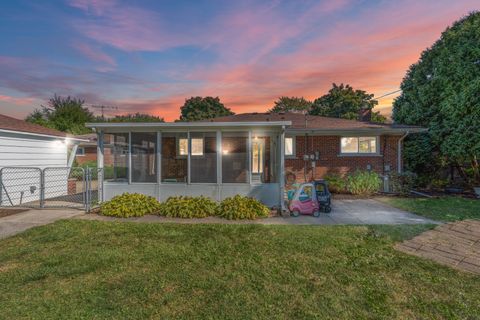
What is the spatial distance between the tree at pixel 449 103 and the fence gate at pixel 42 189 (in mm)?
15317

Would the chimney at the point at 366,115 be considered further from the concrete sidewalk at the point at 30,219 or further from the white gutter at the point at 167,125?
the concrete sidewalk at the point at 30,219

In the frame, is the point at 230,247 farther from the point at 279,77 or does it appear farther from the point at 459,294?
the point at 279,77

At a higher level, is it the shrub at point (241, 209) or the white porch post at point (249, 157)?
the white porch post at point (249, 157)

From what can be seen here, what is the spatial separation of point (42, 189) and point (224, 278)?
7.28 meters

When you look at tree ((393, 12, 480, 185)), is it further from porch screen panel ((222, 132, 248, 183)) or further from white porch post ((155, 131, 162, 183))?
white porch post ((155, 131, 162, 183))

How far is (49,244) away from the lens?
4797 mm

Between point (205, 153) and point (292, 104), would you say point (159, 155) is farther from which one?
point (292, 104)

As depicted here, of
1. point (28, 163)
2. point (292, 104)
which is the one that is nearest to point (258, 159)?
point (28, 163)

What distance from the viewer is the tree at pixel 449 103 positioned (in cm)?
1127

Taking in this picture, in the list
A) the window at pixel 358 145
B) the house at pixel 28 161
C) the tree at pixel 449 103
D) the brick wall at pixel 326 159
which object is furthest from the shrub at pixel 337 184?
the house at pixel 28 161

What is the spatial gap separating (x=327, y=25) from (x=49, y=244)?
11.9 metres

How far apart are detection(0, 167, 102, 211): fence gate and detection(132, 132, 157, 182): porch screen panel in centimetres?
116

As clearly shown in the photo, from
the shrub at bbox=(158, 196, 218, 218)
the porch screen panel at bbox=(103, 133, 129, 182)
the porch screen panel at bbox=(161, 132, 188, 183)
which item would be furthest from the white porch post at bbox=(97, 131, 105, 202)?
the shrub at bbox=(158, 196, 218, 218)

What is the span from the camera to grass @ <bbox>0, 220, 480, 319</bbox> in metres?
2.75
